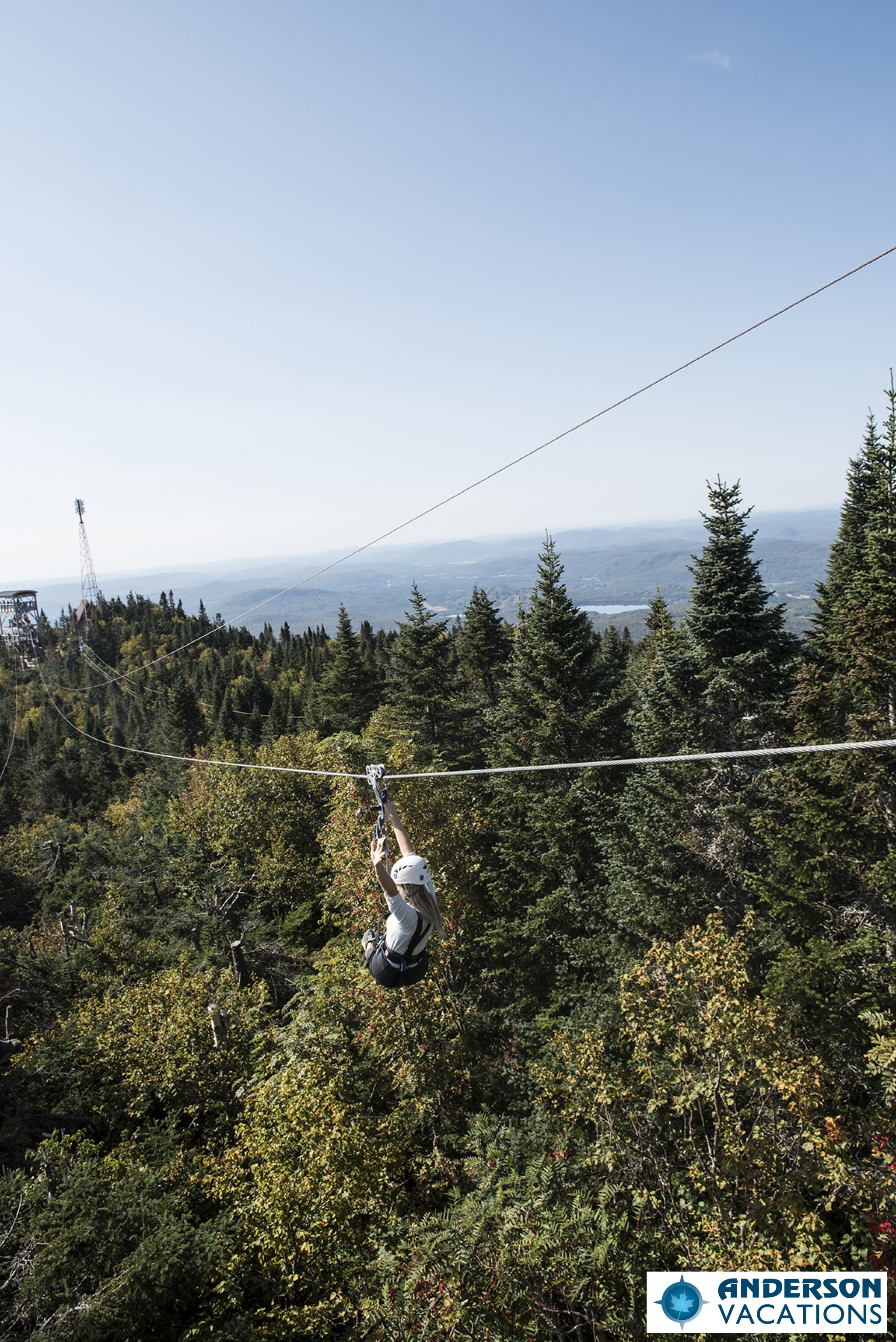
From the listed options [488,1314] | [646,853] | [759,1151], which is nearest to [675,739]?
[646,853]

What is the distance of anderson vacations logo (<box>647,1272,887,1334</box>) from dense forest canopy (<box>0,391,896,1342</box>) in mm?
252

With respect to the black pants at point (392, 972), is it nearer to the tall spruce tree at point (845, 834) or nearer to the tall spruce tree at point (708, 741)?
the tall spruce tree at point (845, 834)

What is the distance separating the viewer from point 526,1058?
57.3ft

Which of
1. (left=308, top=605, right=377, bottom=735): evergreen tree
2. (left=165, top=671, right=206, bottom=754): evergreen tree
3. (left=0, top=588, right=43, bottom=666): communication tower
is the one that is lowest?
(left=165, top=671, right=206, bottom=754): evergreen tree

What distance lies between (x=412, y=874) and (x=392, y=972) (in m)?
0.93

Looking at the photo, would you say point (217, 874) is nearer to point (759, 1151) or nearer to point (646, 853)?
point (646, 853)

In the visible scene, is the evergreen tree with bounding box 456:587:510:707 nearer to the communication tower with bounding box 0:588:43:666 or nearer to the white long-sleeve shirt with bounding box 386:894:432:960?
the white long-sleeve shirt with bounding box 386:894:432:960

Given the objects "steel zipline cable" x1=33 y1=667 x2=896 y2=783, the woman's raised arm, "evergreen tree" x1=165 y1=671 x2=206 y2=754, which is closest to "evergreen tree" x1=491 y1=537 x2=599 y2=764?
"steel zipline cable" x1=33 y1=667 x2=896 y2=783

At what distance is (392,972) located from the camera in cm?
568

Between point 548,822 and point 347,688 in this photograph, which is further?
point 347,688

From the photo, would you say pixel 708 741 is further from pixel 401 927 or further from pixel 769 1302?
pixel 401 927

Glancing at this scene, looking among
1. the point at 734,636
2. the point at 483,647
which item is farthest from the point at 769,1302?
the point at 483,647

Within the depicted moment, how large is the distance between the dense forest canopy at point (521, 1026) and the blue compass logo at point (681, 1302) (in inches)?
10.2

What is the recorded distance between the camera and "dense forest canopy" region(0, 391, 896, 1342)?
8422 millimetres
